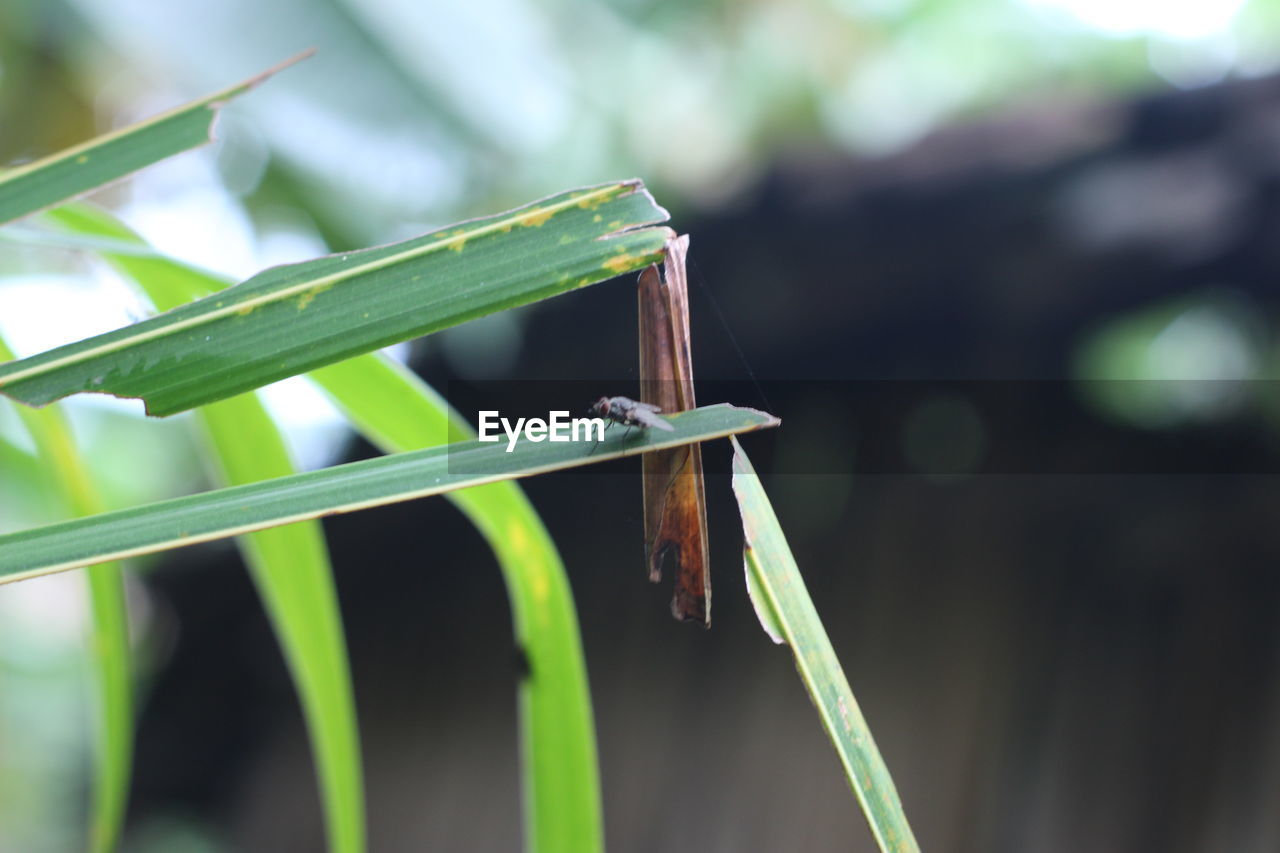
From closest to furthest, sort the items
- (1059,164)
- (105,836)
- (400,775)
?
1. (105,836)
2. (1059,164)
3. (400,775)

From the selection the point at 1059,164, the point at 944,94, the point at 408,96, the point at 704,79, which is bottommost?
the point at 1059,164

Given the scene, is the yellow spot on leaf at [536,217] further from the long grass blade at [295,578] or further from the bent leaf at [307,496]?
the long grass blade at [295,578]

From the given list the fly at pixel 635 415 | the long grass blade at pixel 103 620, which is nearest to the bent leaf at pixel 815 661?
the fly at pixel 635 415

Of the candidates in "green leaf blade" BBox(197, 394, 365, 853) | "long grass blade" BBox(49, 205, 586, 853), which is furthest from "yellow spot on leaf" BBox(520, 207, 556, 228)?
"green leaf blade" BBox(197, 394, 365, 853)

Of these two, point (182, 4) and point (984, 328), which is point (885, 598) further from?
point (182, 4)

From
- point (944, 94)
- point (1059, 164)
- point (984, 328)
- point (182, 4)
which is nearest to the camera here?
point (1059, 164)

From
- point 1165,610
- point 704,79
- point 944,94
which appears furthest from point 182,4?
point 1165,610
